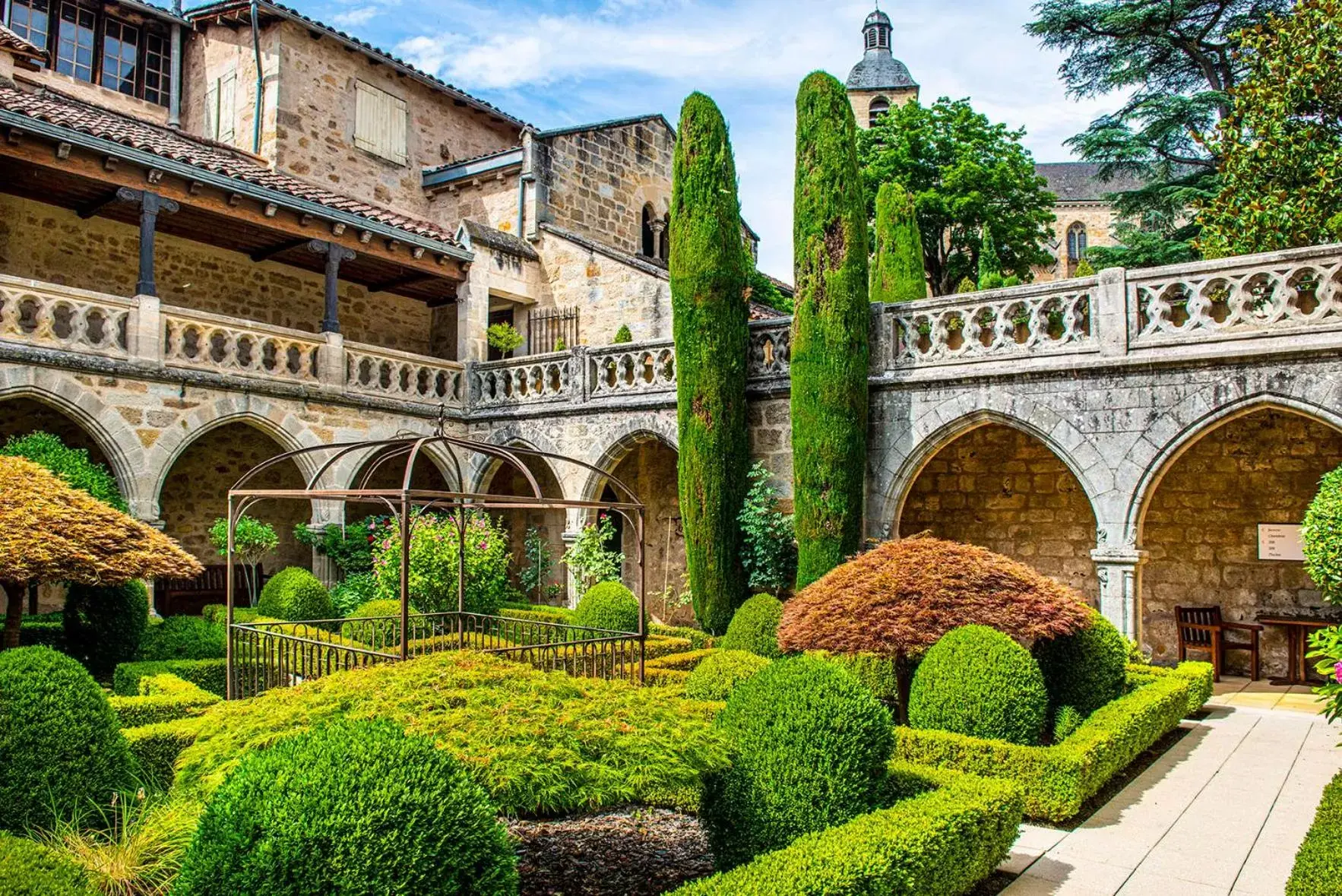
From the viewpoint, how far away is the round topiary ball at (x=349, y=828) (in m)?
3.18

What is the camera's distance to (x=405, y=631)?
6195 mm

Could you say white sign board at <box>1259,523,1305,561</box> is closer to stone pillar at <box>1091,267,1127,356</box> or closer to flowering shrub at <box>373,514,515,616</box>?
stone pillar at <box>1091,267,1127,356</box>

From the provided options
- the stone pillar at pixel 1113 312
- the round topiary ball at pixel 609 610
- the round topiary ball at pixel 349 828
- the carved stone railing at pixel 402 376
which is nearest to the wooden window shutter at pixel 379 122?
the carved stone railing at pixel 402 376

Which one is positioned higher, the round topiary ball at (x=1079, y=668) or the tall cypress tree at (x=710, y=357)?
the tall cypress tree at (x=710, y=357)

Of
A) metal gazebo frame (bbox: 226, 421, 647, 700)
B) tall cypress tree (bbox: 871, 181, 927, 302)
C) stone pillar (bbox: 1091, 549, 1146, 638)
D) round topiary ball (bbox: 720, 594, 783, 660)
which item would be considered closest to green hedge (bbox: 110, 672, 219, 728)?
metal gazebo frame (bbox: 226, 421, 647, 700)

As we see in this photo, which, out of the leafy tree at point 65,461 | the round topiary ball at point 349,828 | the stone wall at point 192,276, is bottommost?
the round topiary ball at point 349,828

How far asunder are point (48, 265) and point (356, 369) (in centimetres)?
461

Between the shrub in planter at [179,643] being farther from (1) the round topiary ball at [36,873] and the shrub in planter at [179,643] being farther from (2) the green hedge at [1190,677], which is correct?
(2) the green hedge at [1190,677]

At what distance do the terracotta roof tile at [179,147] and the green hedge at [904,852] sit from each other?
12.3 m

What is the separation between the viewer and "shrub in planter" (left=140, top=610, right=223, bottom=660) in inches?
413

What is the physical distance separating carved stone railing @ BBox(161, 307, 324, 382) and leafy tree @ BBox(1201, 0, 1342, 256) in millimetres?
13771

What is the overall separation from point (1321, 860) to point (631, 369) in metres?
11.9

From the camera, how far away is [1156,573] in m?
13.2

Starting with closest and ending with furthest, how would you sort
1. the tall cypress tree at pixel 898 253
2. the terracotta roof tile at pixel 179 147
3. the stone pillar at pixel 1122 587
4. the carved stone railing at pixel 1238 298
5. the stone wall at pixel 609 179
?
the carved stone railing at pixel 1238 298
the stone pillar at pixel 1122 587
the terracotta roof tile at pixel 179 147
the tall cypress tree at pixel 898 253
the stone wall at pixel 609 179
